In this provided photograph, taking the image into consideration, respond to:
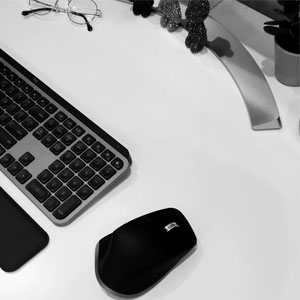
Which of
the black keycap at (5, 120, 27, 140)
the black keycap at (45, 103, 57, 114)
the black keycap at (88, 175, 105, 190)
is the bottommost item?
the black keycap at (88, 175, 105, 190)

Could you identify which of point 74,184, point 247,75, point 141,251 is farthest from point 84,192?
point 247,75

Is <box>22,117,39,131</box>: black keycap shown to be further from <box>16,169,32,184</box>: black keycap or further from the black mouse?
the black mouse

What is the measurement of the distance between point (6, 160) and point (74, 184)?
0.11 meters

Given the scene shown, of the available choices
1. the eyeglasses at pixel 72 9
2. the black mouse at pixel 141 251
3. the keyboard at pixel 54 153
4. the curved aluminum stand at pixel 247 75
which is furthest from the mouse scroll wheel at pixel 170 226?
the eyeglasses at pixel 72 9

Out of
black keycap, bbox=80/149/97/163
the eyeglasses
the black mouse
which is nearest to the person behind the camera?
the black mouse

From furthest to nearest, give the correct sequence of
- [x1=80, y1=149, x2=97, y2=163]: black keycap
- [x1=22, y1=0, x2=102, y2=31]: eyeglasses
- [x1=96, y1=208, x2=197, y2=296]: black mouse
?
[x1=22, y1=0, x2=102, y2=31]: eyeglasses → [x1=80, y1=149, x2=97, y2=163]: black keycap → [x1=96, y1=208, x2=197, y2=296]: black mouse

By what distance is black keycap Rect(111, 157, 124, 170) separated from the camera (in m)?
0.62

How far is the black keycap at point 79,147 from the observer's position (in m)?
0.63

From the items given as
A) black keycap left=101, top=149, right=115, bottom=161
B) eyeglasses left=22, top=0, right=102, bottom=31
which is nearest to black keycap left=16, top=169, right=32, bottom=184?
black keycap left=101, top=149, right=115, bottom=161

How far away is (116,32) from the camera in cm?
80

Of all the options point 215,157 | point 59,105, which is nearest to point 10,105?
point 59,105

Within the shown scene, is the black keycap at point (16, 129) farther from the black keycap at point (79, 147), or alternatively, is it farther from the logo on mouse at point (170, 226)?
the logo on mouse at point (170, 226)

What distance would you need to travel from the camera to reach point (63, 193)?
0.60m

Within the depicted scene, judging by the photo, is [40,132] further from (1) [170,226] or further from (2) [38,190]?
(1) [170,226]
